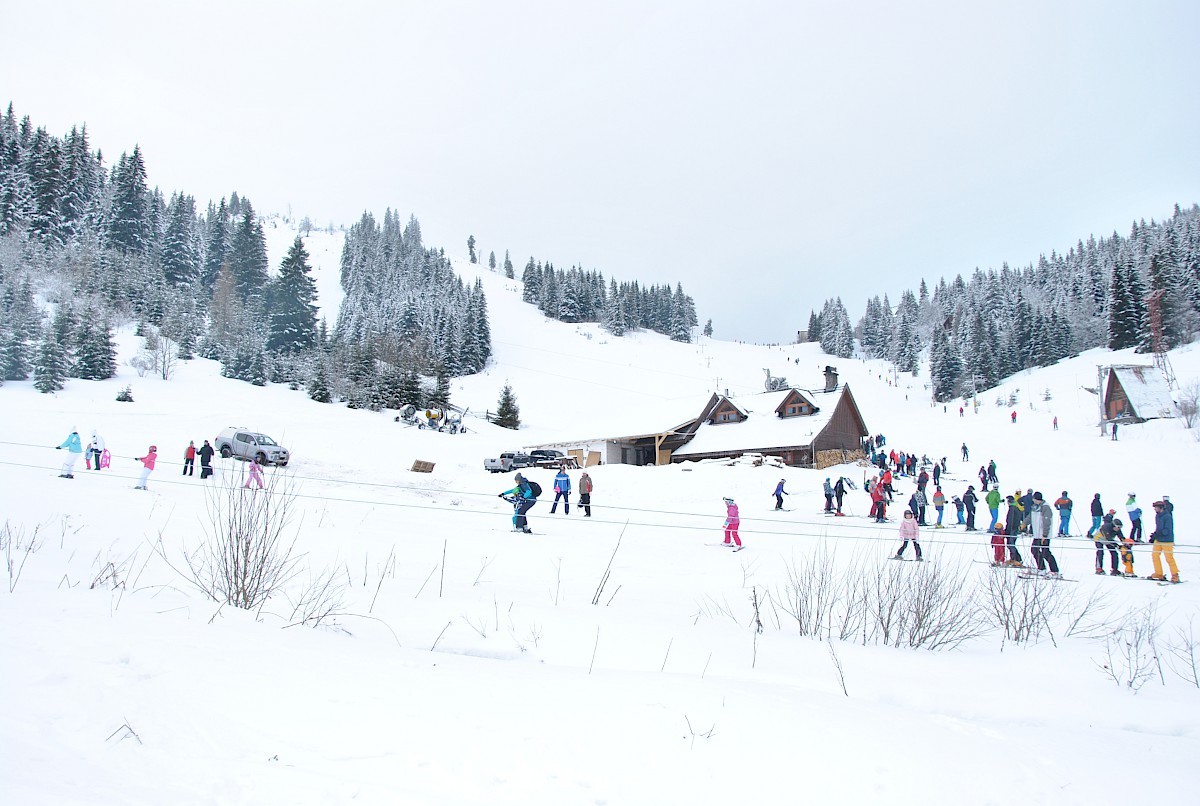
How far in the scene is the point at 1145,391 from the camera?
4338 centimetres

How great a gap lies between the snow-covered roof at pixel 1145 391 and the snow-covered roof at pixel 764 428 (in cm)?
2158

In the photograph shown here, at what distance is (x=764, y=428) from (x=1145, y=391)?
29140mm

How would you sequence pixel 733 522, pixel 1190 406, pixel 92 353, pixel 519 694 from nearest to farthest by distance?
pixel 519 694 → pixel 733 522 → pixel 1190 406 → pixel 92 353

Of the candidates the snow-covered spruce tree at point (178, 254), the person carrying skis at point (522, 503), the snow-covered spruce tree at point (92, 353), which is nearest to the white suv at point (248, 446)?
the person carrying skis at point (522, 503)

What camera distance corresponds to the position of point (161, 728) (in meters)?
2.79

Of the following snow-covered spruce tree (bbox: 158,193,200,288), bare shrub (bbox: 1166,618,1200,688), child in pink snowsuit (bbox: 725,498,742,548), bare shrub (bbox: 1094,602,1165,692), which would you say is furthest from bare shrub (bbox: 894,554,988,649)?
snow-covered spruce tree (bbox: 158,193,200,288)

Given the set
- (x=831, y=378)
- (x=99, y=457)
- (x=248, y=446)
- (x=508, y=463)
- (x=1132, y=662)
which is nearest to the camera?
(x=1132, y=662)

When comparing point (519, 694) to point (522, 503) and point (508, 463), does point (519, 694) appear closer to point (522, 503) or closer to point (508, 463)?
point (522, 503)

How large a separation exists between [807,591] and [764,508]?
18.7 m

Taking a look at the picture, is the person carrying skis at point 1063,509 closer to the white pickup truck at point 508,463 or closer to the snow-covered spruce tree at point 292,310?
the white pickup truck at point 508,463

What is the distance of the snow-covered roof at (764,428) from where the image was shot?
3834cm

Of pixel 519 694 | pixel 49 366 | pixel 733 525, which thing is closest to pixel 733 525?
pixel 733 525

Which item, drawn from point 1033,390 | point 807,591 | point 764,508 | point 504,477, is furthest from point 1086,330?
point 807,591

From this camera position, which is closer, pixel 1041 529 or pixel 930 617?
pixel 930 617
